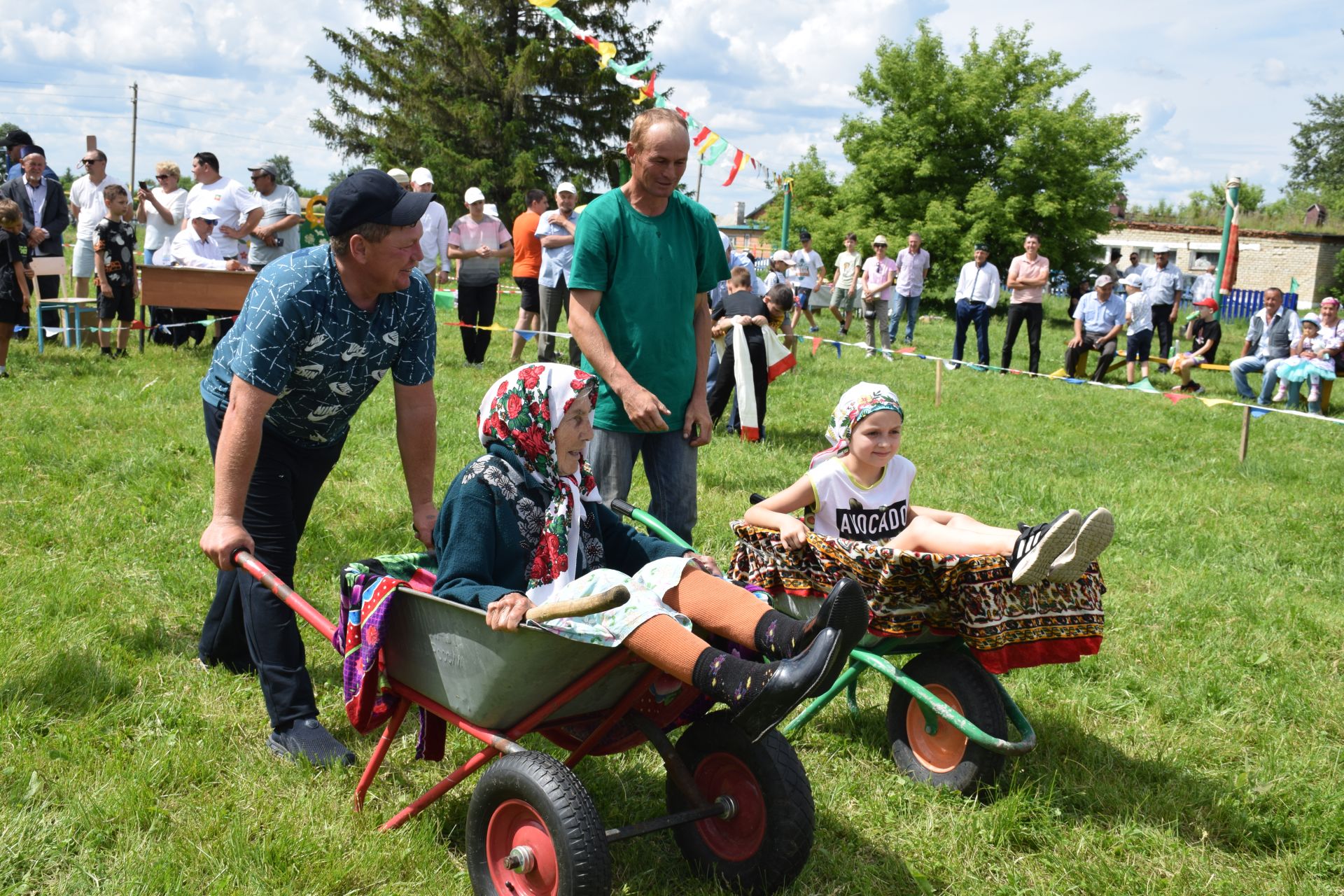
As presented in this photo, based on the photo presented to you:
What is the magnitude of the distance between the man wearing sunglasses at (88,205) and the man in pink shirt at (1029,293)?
11502 millimetres

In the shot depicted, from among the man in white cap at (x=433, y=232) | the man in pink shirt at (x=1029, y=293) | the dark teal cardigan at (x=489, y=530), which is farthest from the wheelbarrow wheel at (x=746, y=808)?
the man in pink shirt at (x=1029, y=293)

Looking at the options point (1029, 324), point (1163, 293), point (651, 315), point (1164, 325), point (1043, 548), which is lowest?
point (1043, 548)

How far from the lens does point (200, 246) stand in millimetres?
11414

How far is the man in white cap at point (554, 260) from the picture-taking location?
437 inches

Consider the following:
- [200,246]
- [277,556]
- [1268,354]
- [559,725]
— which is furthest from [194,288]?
[1268,354]

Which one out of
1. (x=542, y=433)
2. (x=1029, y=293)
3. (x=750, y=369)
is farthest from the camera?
(x=1029, y=293)

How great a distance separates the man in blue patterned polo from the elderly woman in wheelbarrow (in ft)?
1.86

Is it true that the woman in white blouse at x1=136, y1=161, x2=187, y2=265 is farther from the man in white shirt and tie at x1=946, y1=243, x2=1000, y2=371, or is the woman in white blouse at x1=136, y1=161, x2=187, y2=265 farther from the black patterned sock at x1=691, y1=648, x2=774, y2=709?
the black patterned sock at x1=691, y1=648, x2=774, y2=709

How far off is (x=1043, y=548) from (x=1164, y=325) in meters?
17.0

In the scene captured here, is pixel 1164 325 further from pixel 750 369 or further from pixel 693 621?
pixel 693 621

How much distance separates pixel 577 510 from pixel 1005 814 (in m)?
1.65

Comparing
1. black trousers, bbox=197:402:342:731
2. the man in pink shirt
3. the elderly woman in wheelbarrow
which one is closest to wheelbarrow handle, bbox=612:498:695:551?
the elderly woman in wheelbarrow

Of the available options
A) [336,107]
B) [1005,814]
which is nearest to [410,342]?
[1005,814]

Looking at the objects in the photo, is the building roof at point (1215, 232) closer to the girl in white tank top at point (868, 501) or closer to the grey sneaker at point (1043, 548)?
the girl in white tank top at point (868, 501)
